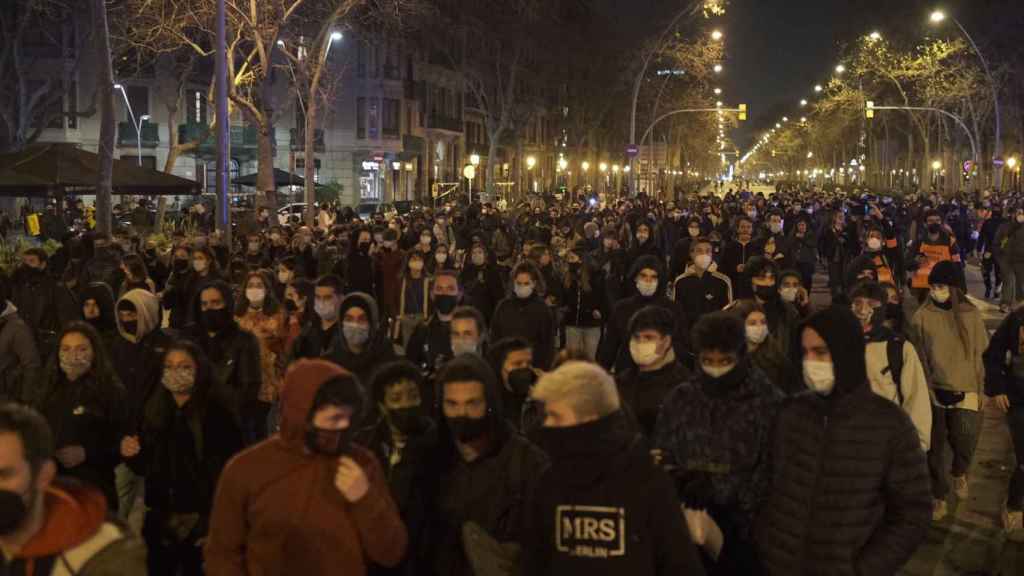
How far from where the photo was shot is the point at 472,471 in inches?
178

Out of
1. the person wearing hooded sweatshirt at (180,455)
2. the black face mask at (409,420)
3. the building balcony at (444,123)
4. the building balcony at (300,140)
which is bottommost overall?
the person wearing hooded sweatshirt at (180,455)

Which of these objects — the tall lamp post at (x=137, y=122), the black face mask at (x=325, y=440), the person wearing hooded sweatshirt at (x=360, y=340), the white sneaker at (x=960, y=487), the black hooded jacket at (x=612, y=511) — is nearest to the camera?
the black hooded jacket at (x=612, y=511)

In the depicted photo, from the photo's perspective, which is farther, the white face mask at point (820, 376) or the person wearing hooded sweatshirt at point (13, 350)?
the person wearing hooded sweatshirt at point (13, 350)

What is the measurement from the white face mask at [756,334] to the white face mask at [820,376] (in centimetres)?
284

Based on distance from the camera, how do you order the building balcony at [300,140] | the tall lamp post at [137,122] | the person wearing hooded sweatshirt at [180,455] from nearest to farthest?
1. the person wearing hooded sweatshirt at [180,455]
2. the tall lamp post at [137,122]
3. the building balcony at [300,140]

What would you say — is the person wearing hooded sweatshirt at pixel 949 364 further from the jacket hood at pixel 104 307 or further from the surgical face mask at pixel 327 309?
the jacket hood at pixel 104 307

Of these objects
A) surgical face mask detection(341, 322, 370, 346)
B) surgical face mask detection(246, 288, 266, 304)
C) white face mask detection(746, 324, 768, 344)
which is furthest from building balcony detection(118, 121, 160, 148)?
white face mask detection(746, 324, 768, 344)

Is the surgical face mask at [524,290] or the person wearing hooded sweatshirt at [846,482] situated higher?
the surgical face mask at [524,290]

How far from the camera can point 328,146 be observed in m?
64.1

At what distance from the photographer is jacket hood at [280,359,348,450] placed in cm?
386

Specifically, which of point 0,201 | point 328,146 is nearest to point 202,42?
point 328,146

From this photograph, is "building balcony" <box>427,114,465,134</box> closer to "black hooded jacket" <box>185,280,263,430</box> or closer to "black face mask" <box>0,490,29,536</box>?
"black hooded jacket" <box>185,280,263,430</box>

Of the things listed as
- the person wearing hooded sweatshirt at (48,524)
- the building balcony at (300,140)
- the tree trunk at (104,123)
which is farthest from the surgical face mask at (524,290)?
the building balcony at (300,140)

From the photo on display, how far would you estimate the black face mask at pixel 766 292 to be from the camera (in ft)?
30.0
